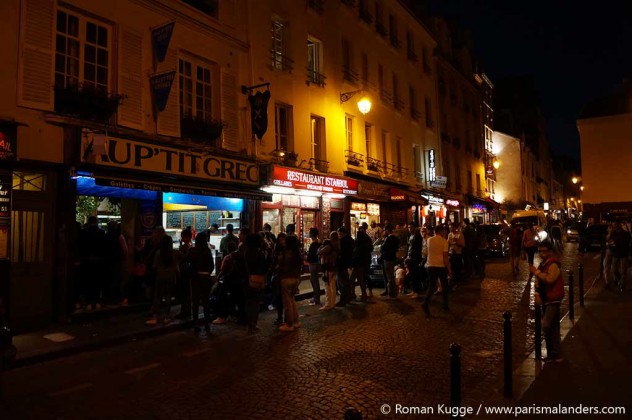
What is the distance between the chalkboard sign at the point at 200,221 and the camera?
533 inches

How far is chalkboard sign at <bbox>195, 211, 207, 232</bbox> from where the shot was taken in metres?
13.5

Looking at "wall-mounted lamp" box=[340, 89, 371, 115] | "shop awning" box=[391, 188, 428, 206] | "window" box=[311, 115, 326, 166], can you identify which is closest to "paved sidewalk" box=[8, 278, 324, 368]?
"window" box=[311, 115, 326, 166]

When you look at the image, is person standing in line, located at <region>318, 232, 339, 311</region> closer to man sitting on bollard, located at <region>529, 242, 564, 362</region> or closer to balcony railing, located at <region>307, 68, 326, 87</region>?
man sitting on bollard, located at <region>529, 242, 564, 362</region>

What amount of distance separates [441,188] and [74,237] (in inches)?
854

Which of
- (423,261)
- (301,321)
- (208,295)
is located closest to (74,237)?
(208,295)

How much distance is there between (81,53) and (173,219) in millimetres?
4609

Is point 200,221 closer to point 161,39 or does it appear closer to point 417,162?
point 161,39

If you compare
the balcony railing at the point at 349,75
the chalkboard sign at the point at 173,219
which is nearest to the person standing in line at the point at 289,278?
the chalkboard sign at the point at 173,219

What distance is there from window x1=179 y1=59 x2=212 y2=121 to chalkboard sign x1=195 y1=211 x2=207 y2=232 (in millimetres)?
2596

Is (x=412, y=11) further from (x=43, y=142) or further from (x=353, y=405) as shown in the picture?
(x=353, y=405)

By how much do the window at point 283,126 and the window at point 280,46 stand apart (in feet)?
4.23

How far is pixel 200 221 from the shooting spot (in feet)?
44.6

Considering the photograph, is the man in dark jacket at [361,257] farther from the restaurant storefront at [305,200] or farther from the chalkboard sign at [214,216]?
the chalkboard sign at [214,216]

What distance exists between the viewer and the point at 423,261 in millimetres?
12609
